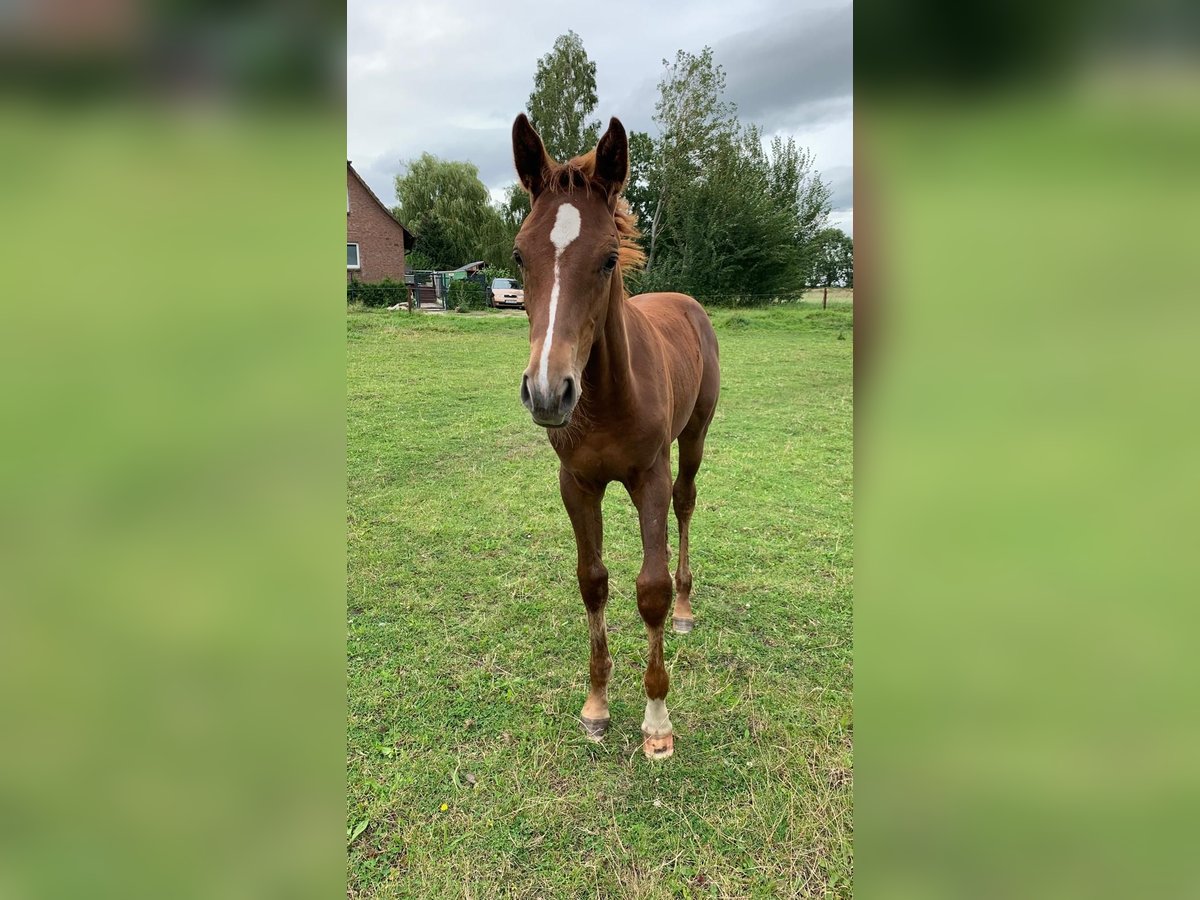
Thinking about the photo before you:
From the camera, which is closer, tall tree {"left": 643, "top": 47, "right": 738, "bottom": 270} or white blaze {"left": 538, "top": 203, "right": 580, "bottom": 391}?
white blaze {"left": 538, "top": 203, "right": 580, "bottom": 391}

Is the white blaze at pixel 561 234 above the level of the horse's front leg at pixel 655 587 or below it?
above

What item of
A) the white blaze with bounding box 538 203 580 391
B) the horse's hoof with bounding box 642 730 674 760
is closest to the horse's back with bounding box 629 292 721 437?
the white blaze with bounding box 538 203 580 391

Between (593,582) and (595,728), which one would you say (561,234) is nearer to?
(593,582)

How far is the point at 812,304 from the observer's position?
22422 mm

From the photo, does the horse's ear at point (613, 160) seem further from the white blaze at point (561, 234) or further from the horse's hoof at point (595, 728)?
the horse's hoof at point (595, 728)

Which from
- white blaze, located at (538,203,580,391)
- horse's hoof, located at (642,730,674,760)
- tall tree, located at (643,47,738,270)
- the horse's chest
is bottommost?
horse's hoof, located at (642,730,674,760)

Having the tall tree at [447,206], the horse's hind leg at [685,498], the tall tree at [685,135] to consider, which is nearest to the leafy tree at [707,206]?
the tall tree at [685,135]

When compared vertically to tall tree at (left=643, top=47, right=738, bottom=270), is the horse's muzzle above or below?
below

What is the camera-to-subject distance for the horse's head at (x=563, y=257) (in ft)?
5.52

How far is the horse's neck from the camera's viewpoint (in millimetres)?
2215

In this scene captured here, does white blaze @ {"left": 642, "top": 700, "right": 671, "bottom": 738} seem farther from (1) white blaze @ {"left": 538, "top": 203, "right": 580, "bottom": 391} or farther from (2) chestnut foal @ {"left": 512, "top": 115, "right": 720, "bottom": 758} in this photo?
(1) white blaze @ {"left": 538, "top": 203, "right": 580, "bottom": 391}

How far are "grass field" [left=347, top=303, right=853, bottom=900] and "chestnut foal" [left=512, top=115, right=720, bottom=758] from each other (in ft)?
0.92

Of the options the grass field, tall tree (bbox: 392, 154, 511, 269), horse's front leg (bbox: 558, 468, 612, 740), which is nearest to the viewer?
the grass field

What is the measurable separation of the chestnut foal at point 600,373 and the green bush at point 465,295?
1990 cm
